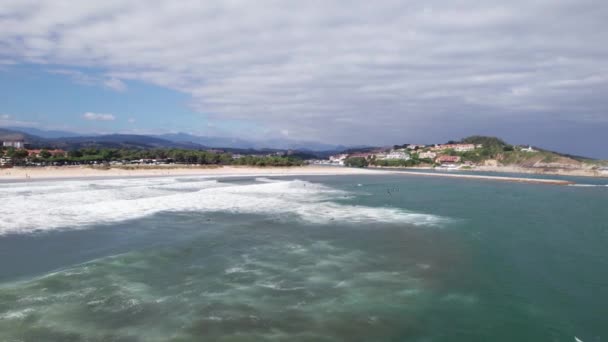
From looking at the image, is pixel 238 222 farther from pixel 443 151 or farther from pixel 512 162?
pixel 443 151

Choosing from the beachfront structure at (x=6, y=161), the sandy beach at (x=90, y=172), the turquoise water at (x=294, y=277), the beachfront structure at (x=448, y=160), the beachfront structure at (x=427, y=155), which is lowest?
the turquoise water at (x=294, y=277)

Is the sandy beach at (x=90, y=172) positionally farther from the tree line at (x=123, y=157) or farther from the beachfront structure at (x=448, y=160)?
the beachfront structure at (x=448, y=160)

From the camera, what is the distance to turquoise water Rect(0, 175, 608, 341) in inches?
321

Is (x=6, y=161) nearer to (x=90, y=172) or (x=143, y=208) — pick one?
(x=90, y=172)

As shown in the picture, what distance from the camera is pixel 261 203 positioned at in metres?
27.0

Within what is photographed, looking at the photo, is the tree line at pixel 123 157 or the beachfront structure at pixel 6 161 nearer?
the beachfront structure at pixel 6 161

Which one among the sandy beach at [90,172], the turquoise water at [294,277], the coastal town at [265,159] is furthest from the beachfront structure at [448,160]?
the turquoise water at [294,277]

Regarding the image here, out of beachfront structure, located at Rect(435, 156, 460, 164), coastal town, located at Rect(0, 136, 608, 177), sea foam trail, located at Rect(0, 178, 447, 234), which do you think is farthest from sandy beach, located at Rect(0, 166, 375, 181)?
beachfront structure, located at Rect(435, 156, 460, 164)

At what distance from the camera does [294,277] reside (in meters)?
11.2

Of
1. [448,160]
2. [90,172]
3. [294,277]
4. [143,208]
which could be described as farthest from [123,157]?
[448,160]

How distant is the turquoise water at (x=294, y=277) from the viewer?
816 cm

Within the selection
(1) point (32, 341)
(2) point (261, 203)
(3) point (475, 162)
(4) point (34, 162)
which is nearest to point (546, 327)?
(1) point (32, 341)

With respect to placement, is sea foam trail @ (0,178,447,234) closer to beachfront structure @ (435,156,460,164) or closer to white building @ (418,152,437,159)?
beachfront structure @ (435,156,460,164)

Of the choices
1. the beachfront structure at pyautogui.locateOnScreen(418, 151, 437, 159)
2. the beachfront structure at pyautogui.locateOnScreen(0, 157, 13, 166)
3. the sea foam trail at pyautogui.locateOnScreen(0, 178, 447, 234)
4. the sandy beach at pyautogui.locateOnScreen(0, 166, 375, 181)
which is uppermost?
the beachfront structure at pyautogui.locateOnScreen(418, 151, 437, 159)
